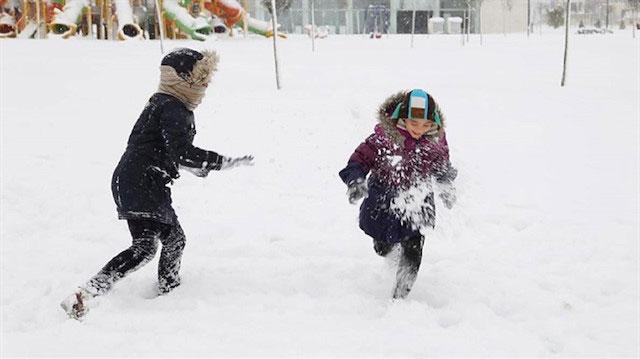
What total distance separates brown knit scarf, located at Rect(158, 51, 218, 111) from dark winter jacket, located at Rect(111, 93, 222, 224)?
0.05m

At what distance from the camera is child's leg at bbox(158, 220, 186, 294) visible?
11.6 ft

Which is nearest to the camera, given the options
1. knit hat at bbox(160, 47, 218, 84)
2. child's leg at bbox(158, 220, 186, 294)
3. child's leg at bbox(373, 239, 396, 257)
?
knit hat at bbox(160, 47, 218, 84)

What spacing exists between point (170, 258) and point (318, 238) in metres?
1.58

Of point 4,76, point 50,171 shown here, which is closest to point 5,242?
point 50,171

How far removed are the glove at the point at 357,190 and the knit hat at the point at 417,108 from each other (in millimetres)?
430

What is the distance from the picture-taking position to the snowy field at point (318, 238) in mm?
3143

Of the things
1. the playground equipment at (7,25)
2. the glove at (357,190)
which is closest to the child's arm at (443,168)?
the glove at (357,190)

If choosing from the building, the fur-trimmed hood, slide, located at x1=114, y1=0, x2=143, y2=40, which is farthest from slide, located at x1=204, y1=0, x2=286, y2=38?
the fur-trimmed hood

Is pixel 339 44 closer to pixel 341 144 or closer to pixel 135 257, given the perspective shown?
pixel 341 144

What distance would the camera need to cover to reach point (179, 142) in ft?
10.4

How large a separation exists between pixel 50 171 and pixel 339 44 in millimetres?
20441

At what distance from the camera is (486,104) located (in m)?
12.0

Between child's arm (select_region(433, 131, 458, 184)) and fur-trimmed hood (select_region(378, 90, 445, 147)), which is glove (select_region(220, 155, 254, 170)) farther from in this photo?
child's arm (select_region(433, 131, 458, 184))

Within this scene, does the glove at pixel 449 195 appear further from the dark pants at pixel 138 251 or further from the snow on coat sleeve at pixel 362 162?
the dark pants at pixel 138 251
